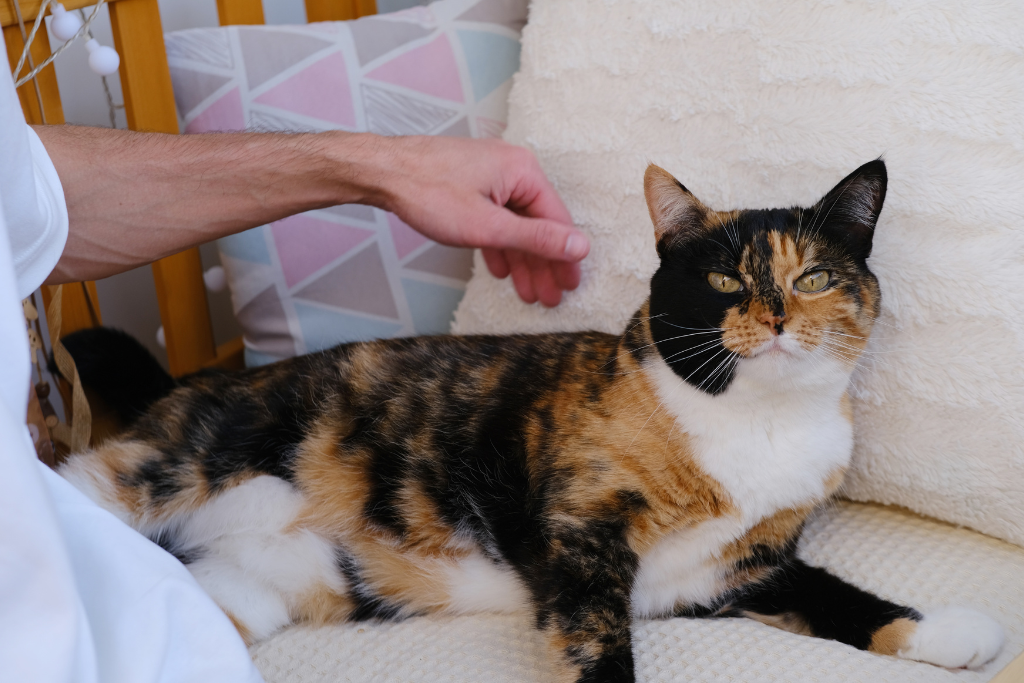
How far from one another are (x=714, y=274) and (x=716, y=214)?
0.30 ft

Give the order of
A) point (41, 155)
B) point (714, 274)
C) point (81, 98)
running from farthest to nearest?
point (81, 98) < point (714, 274) < point (41, 155)

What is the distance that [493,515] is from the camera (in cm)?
92

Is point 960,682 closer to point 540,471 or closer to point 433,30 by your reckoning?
point 540,471

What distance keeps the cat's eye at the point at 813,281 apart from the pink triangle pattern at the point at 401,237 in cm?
65

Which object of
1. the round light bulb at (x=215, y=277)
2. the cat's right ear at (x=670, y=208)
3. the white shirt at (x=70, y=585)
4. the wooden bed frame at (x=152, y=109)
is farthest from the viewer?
the round light bulb at (x=215, y=277)

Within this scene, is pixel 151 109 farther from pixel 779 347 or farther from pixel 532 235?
pixel 779 347

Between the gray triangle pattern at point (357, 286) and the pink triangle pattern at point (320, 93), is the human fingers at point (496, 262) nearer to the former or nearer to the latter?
the gray triangle pattern at point (357, 286)

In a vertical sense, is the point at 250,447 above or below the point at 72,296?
below

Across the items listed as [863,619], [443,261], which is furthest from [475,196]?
[863,619]

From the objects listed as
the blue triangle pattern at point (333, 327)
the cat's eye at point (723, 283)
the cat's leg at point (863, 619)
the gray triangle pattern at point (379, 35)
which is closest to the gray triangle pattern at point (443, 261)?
the blue triangle pattern at point (333, 327)

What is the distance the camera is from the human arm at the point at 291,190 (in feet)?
3.34

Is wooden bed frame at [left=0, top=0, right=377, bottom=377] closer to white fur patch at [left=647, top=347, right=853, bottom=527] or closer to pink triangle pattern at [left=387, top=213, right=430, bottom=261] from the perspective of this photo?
pink triangle pattern at [left=387, top=213, right=430, bottom=261]

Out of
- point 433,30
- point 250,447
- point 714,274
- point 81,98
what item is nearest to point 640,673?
point 714,274

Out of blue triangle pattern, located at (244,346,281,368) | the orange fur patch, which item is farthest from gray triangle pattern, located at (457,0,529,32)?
the orange fur patch
